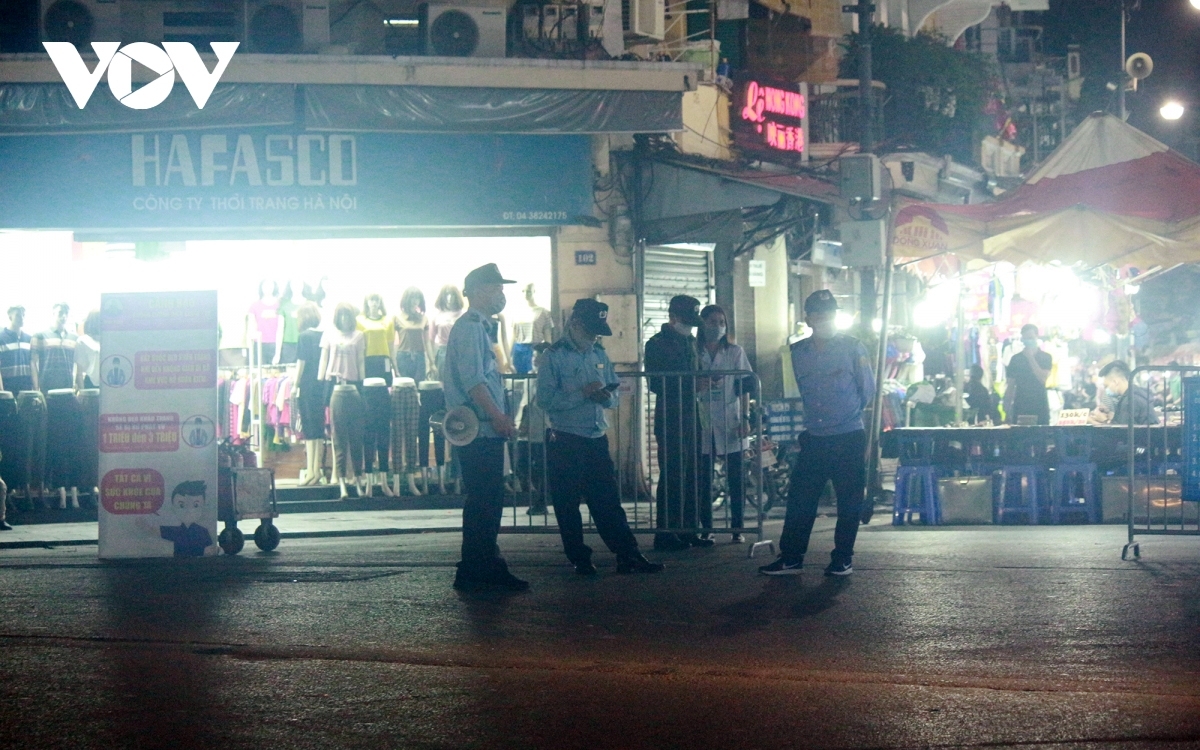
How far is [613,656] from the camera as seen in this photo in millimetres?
7246

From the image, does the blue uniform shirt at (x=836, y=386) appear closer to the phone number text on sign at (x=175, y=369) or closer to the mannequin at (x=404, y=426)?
the phone number text on sign at (x=175, y=369)

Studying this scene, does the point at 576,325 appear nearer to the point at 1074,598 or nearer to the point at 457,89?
the point at 1074,598

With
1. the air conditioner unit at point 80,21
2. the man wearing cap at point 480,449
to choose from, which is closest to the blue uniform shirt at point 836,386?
the man wearing cap at point 480,449

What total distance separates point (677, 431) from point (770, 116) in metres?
11.6

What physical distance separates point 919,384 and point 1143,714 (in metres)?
15.8

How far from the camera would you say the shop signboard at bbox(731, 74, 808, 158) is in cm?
2233

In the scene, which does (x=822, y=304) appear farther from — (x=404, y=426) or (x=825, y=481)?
(x=404, y=426)

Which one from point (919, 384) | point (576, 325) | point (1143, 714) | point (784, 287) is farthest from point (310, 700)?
point (784, 287)

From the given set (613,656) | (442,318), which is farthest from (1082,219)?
(613,656)

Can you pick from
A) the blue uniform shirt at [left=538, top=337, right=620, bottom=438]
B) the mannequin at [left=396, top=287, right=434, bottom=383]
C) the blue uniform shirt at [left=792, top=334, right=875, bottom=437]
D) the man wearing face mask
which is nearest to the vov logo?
the mannequin at [left=396, top=287, right=434, bottom=383]

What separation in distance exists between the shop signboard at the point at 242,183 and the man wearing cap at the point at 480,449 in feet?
28.7

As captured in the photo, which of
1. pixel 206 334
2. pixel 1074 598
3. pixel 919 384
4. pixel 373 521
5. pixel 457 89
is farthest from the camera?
pixel 919 384

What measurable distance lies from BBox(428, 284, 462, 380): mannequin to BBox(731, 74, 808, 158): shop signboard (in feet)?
18.8

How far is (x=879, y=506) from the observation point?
1828 cm
